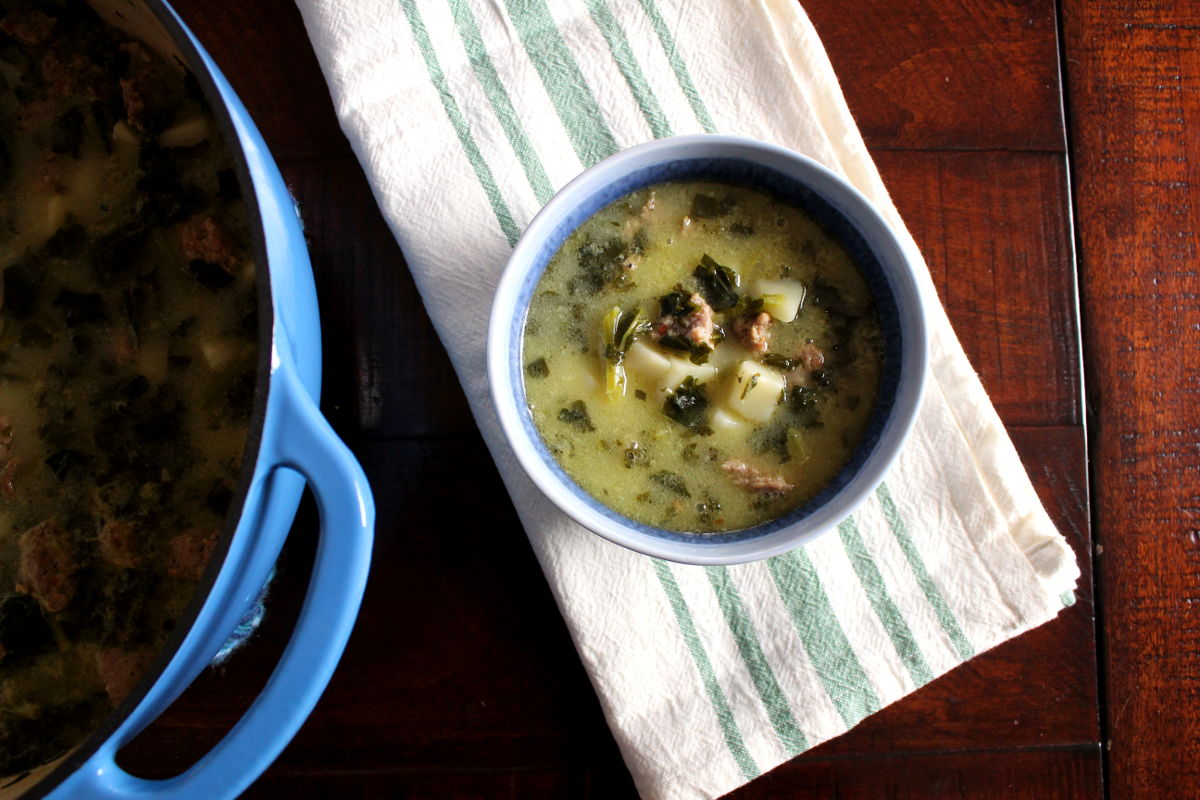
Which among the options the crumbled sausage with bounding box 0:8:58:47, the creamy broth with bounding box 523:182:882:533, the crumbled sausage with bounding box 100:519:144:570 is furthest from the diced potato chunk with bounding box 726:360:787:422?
the crumbled sausage with bounding box 0:8:58:47

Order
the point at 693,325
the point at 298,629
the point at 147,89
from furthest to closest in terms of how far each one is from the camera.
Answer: the point at 147,89, the point at 693,325, the point at 298,629

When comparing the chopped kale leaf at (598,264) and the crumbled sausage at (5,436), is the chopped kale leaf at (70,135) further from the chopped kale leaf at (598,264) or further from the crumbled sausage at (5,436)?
the chopped kale leaf at (598,264)

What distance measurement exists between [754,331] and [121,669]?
2.85ft

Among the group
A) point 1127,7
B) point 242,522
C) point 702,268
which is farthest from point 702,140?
point 1127,7

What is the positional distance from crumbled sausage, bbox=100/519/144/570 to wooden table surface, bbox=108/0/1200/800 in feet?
0.61

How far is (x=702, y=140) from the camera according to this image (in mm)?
1000

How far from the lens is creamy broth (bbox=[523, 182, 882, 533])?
1.05 metres

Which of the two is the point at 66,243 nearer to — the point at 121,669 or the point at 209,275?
the point at 209,275

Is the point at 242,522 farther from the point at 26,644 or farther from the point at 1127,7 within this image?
the point at 1127,7

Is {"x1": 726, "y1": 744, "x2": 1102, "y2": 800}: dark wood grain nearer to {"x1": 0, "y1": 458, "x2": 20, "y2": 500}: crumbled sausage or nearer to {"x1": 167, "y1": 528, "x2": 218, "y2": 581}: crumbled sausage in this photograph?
{"x1": 167, "y1": 528, "x2": 218, "y2": 581}: crumbled sausage

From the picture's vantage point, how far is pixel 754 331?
3.41ft

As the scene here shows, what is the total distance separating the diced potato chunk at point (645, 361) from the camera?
1.04 meters

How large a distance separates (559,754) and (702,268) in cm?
69

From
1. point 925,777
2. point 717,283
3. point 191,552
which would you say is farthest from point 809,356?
point 191,552
